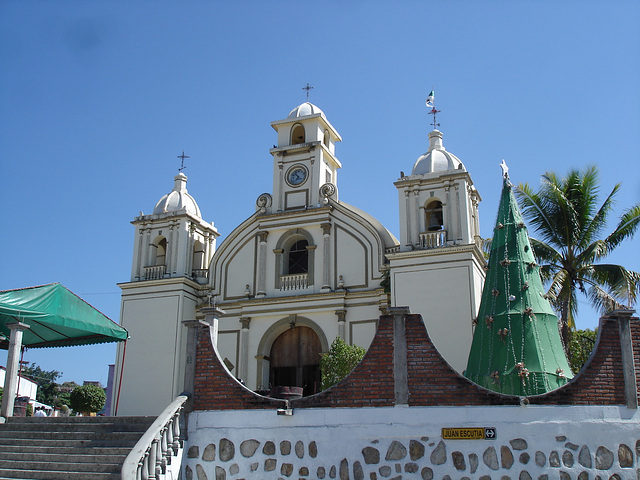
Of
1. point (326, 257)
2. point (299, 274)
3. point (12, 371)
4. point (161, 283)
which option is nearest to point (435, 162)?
point (326, 257)

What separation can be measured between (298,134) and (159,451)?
18.0 metres

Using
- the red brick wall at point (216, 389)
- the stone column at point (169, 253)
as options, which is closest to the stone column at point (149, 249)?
the stone column at point (169, 253)

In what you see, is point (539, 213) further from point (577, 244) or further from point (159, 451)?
point (159, 451)

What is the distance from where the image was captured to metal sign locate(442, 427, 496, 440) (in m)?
11.6

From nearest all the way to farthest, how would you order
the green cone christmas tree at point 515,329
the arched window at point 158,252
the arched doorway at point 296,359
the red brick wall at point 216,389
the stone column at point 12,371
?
the red brick wall at point 216,389 → the green cone christmas tree at point 515,329 → the stone column at point 12,371 → the arched doorway at point 296,359 → the arched window at point 158,252

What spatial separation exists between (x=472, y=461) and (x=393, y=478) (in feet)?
4.52

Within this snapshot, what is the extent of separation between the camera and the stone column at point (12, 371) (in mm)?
15227

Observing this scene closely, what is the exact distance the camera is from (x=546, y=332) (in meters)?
14.0

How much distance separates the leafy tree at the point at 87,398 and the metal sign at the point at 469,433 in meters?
16.7

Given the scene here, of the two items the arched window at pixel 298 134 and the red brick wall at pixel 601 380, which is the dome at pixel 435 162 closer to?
the arched window at pixel 298 134

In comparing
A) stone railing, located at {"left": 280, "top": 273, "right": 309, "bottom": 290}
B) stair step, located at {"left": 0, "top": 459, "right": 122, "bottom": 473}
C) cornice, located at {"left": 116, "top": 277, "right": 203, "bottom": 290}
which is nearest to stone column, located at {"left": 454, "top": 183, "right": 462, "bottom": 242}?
stone railing, located at {"left": 280, "top": 273, "right": 309, "bottom": 290}

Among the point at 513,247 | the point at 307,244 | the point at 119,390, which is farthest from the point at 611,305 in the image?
A: the point at 119,390

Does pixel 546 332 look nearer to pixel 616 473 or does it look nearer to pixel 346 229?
pixel 616 473

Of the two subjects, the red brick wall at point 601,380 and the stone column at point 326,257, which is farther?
the stone column at point 326,257
